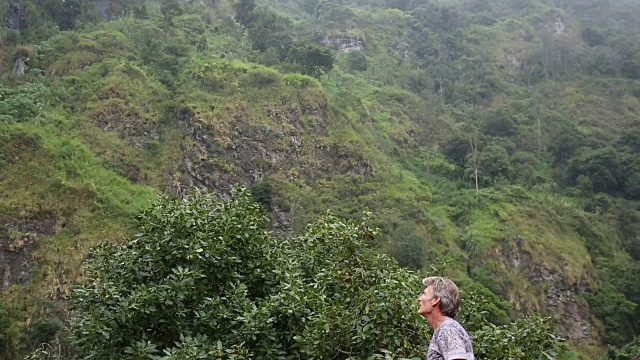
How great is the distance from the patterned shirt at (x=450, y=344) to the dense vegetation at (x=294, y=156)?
3.98 m

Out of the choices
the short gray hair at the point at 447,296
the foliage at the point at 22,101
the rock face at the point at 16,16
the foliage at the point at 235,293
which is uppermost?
the short gray hair at the point at 447,296

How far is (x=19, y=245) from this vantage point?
20203mm

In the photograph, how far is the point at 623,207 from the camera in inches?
1539

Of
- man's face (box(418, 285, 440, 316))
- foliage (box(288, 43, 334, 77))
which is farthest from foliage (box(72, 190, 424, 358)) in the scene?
foliage (box(288, 43, 334, 77))

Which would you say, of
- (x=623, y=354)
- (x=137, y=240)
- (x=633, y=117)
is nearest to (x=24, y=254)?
(x=137, y=240)

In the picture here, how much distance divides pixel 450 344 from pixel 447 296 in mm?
335

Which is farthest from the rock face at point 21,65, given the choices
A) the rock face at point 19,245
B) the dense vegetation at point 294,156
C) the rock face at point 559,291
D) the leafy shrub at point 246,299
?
the rock face at point 559,291

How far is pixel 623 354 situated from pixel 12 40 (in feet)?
123

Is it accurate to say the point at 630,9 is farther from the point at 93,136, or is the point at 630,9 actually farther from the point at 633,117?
the point at 93,136

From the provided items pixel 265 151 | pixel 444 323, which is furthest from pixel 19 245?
pixel 444 323

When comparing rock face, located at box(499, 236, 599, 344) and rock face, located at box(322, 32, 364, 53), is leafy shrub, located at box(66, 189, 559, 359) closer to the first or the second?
rock face, located at box(499, 236, 599, 344)

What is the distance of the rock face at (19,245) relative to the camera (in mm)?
19500

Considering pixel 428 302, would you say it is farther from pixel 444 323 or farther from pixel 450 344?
pixel 450 344

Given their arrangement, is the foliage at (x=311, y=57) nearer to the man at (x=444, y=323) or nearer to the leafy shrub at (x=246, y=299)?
the leafy shrub at (x=246, y=299)
